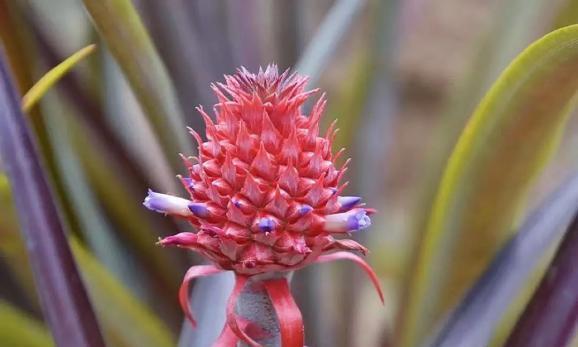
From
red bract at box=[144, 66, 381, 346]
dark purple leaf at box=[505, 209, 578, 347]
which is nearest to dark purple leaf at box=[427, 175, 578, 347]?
dark purple leaf at box=[505, 209, 578, 347]

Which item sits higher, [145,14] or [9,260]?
[145,14]

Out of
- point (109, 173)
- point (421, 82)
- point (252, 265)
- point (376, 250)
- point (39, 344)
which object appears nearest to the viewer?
point (252, 265)

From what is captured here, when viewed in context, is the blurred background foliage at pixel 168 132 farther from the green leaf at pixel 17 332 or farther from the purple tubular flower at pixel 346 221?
the purple tubular flower at pixel 346 221

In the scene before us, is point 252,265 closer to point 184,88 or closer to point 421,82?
point 184,88

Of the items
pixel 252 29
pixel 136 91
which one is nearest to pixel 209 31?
pixel 252 29

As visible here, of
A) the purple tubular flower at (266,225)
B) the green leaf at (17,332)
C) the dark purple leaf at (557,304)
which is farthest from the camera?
the green leaf at (17,332)

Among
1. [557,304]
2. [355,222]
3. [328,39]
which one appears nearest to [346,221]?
[355,222]

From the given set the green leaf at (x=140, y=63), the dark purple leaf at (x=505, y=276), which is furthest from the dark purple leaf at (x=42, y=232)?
the dark purple leaf at (x=505, y=276)
